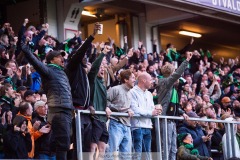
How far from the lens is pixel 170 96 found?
1280 cm

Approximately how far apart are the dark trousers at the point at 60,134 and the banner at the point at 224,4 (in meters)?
11.3

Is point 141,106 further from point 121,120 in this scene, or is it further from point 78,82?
point 78,82

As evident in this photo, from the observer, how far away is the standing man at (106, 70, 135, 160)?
11227 millimetres

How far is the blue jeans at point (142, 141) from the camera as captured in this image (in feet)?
37.9

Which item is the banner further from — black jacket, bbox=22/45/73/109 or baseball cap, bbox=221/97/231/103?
black jacket, bbox=22/45/73/109

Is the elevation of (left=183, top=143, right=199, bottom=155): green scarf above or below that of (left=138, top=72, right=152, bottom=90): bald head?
below

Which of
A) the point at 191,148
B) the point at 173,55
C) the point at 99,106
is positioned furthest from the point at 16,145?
the point at 173,55

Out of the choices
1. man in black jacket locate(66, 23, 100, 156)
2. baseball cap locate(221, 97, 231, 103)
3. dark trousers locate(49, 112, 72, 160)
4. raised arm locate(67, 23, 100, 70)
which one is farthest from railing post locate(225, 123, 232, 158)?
dark trousers locate(49, 112, 72, 160)

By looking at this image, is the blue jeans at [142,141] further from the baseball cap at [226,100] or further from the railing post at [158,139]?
the baseball cap at [226,100]

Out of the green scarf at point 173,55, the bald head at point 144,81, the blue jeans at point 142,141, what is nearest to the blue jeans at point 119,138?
the blue jeans at point 142,141

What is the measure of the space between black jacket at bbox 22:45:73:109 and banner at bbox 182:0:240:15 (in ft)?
36.3

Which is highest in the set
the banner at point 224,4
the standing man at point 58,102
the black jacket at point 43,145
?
the banner at point 224,4

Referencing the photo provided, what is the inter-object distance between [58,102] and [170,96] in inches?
136

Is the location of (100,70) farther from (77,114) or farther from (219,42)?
(219,42)
